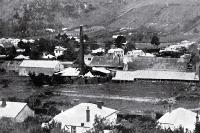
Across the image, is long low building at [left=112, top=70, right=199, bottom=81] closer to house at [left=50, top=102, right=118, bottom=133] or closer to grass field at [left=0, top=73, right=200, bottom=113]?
grass field at [left=0, top=73, right=200, bottom=113]

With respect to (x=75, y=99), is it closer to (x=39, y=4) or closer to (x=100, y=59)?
(x=100, y=59)

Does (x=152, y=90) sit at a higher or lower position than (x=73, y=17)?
lower

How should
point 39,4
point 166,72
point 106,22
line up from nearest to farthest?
point 166,72 < point 106,22 < point 39,4

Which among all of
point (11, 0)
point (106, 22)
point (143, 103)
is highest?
point (11, 0)

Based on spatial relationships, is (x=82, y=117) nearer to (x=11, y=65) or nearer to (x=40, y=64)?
(x=40, y=64)

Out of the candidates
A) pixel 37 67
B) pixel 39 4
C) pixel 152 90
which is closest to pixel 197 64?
pixel 152 90

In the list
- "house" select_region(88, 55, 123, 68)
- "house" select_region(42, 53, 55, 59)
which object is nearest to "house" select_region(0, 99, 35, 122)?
"house" select_region(88, 55, 123, 68)
